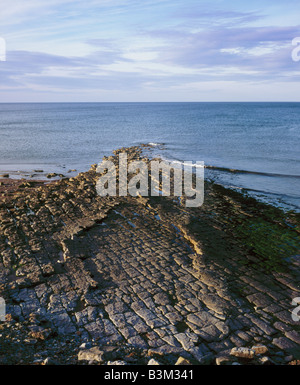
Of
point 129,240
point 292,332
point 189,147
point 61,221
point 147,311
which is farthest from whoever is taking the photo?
point 189,147

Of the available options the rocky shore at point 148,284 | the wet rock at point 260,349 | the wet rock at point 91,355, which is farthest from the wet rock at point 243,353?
the wet rock at point 91,355

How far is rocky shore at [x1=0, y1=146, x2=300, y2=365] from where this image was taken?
22.2ft

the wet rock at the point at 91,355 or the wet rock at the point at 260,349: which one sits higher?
the wet rock at the point at 91,355

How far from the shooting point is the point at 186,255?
11133 millimetres

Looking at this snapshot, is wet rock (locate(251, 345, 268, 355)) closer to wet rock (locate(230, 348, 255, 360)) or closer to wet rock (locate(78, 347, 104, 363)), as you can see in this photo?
wet rock (locate(230, 348, 255, 360))

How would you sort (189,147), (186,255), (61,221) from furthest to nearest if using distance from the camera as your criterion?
(189,147) < (61,221) < (186,255)

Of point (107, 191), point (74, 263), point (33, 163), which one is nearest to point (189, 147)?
point (33, 163)

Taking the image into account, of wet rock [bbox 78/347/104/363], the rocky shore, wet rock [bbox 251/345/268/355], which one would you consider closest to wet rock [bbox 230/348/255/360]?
the rocky shore

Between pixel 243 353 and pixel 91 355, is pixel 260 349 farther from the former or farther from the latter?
pixel 91 355

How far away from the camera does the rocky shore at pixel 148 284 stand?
6770mm

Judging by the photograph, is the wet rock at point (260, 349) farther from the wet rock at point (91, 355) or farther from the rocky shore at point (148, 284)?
the wet rock at point (91, 355)

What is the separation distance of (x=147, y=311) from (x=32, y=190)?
14251 millimetres

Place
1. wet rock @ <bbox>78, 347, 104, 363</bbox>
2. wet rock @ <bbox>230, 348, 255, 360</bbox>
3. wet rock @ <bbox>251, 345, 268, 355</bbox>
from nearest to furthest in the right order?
wet rock @ <bbox>78, 347, 104, 363</bbox> → wet rock @ <bbox>230, 348, 255, 360</bbox> → wet rock @ <bbox>251, 345, 268, 355</bbox>

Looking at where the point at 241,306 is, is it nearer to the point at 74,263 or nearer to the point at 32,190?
the point at 74,263
